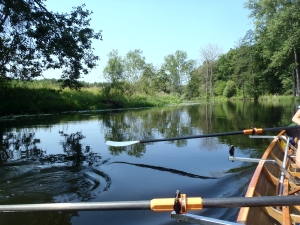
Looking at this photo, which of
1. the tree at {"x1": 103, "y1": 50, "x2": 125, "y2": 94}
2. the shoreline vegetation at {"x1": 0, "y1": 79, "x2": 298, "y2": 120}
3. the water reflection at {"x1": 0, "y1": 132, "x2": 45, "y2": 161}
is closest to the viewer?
the water reflection at {"x1": 0, "y1": 132, "x2": 45, "y2": 161}

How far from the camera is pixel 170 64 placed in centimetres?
6775

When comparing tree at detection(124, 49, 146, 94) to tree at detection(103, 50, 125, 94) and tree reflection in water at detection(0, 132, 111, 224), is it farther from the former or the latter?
tree reflection in water at detection(0, 132, 111, 224)

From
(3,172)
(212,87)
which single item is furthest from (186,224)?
(212,87)

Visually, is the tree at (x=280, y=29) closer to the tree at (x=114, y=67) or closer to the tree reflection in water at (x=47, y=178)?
the tree at (x=114, y=67)

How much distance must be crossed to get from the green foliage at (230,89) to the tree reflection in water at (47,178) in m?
46.5

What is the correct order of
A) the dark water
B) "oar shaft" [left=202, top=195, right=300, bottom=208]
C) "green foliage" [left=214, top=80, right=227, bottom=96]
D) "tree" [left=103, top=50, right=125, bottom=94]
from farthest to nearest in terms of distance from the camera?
Result: 1. "green foliage" [left=214, top=80, right=227, bottom=96]
2. "tree" [left=103, top=50, right=125, bottom=94]
3. the dark water
4. "oar shaft" [left=202, top=195, right=300, bottom=208]

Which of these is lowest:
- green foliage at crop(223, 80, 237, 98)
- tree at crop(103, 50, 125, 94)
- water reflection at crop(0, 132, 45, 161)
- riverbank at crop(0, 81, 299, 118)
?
water reflection at crop(0, 132, 45, 161)

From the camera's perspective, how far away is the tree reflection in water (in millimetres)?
3533

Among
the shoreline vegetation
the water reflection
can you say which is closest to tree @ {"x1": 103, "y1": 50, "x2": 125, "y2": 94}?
the shoreline vegetation

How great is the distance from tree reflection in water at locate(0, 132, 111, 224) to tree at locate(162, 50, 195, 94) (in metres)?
59.7

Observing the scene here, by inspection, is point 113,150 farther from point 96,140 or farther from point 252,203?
point 252,203

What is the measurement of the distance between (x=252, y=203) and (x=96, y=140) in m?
7.57

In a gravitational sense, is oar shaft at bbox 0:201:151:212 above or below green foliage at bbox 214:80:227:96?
below

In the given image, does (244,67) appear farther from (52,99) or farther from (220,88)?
(52,99)
